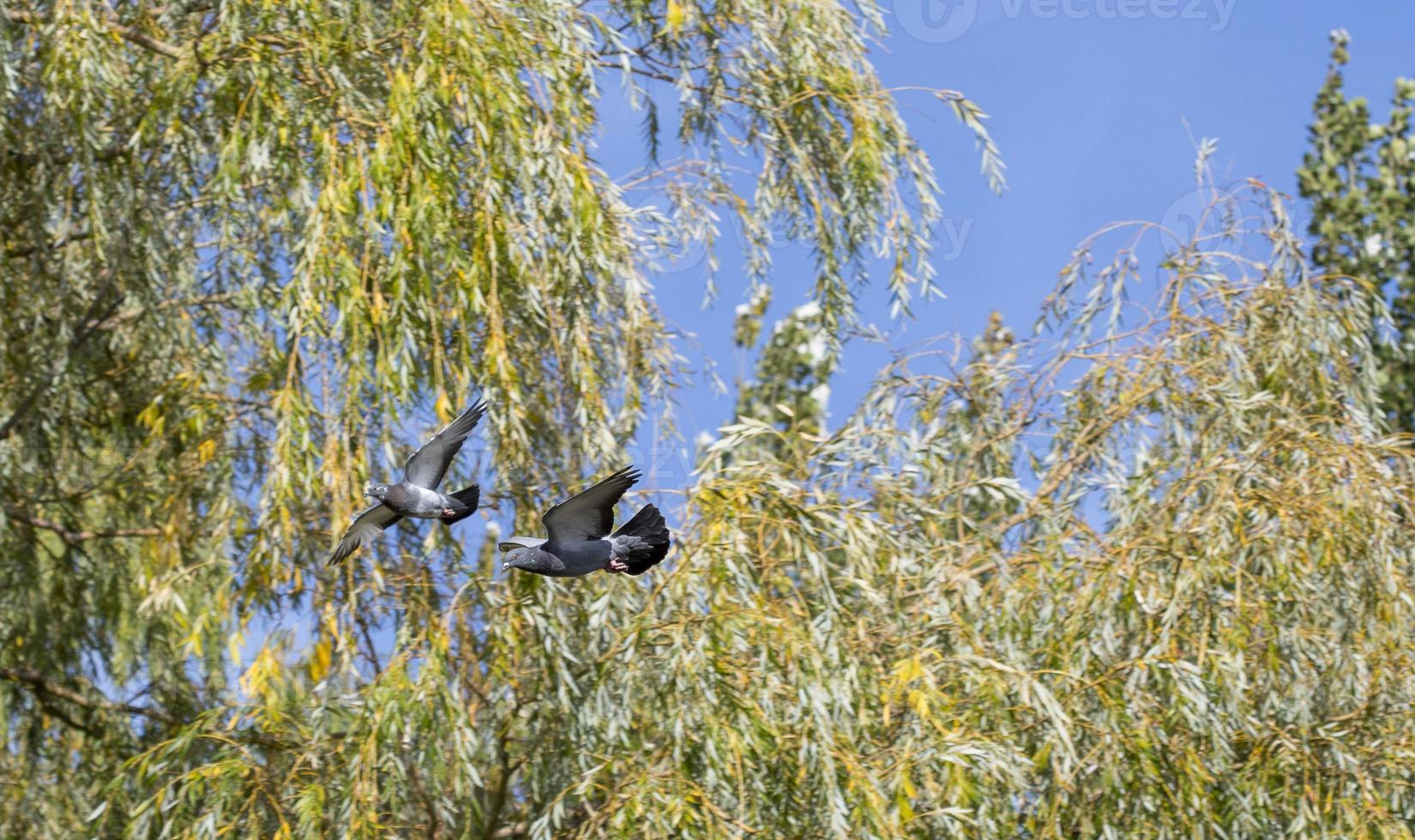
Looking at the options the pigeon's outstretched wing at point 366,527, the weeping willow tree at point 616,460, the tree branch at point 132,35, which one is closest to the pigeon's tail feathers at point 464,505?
the pigeon's outstretched wing at point 366,527

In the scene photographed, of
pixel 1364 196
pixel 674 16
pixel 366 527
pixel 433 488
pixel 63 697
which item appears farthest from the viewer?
pixel 1364 196

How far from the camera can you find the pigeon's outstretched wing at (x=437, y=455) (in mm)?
2805

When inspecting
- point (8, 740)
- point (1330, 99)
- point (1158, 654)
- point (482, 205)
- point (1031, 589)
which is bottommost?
point (1158, 654)

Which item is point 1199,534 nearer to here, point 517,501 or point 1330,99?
point 517,501

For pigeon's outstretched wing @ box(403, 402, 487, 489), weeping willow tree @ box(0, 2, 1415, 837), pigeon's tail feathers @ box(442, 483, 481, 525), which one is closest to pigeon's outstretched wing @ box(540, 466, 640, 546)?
pigeon's tail feathers @ box(442, 483, 481, 525)

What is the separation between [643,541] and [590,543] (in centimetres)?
9

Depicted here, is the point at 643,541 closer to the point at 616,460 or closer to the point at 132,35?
the point at 616,460

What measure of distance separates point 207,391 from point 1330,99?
33.4 ft

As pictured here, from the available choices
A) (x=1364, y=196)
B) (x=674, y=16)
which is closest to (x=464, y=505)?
(x=674, y=16)

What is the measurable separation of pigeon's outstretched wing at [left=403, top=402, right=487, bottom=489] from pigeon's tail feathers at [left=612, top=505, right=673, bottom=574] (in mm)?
321

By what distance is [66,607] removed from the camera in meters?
6.09

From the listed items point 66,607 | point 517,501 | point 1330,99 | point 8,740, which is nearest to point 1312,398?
point 517,501

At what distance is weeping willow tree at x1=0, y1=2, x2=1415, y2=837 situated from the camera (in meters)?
4.14

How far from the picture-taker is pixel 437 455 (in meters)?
2.82
